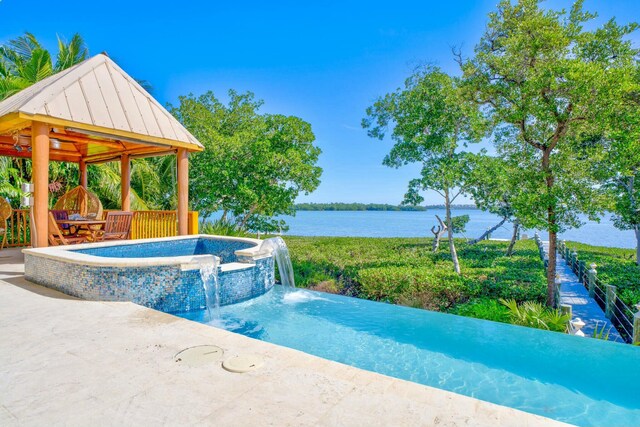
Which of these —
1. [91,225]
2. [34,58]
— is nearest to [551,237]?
[91,225]

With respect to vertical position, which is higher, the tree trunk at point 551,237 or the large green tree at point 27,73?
the large green tree at point 27,73

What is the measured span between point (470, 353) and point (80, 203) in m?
11.5

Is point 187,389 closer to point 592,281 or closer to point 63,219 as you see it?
point 63,219

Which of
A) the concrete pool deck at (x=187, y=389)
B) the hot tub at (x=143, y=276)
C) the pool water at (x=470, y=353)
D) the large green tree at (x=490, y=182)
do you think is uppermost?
the large green tree at (x=490, y=182)

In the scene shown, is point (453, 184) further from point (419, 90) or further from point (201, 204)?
point (201, 204)

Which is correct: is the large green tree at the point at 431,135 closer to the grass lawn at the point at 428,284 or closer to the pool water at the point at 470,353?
the grass lawn at the point at 428,284

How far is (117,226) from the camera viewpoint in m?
9.62

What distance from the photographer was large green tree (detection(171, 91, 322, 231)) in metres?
14.5

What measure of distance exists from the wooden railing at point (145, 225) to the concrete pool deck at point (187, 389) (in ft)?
20.9

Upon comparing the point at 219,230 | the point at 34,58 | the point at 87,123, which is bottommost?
the point at 219,230

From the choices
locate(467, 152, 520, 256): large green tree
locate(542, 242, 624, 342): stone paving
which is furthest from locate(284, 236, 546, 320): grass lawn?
locate(467, 152, 520, 256): large green tree

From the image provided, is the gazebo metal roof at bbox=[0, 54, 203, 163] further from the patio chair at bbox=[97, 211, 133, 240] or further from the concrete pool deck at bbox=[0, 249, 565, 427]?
the concrete pool deck at bbox=[0, 249, 565, 427]

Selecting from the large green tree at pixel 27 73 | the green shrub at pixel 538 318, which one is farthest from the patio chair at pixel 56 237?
the green shrub at pixel 538 318

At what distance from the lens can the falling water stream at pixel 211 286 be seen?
6.51 meters
